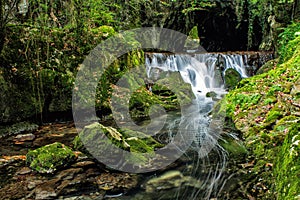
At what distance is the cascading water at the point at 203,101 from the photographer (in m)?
4.34

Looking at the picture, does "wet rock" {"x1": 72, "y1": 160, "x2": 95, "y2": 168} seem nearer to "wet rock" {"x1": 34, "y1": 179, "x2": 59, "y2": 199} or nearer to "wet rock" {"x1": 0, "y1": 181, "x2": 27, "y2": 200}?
"wet rock" {"x1": 34, "y1": 179, "x2": 59, "y2": 199}

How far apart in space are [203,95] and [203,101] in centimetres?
121

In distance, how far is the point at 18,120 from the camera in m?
6.69

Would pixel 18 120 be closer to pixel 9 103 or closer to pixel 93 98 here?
pixel 9 103

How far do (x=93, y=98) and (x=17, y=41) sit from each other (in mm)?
2640

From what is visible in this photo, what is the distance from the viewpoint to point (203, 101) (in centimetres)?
1066

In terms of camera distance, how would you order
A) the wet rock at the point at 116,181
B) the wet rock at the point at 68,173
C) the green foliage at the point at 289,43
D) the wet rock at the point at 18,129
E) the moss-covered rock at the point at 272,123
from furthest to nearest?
the green foliage at the point at 289,43 < the wet rock at the point at 18,129 < the wet rock at the point at 68,173 < the wet rock at the point at 116,181 < the moss-covered rock at the point at 272,123

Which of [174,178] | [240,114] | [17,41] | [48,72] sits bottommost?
[174,178]

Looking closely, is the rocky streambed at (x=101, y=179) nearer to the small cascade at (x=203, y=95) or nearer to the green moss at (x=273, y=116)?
the small cascade at (x=203, y=95)

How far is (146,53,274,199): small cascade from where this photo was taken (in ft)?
14.8

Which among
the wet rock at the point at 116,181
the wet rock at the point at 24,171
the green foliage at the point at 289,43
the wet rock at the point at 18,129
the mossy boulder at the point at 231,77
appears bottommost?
the wet rock at the point at 116,181

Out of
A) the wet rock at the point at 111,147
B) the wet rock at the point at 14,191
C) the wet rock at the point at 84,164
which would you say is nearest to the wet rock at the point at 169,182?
the wet rock at the point at 111,147

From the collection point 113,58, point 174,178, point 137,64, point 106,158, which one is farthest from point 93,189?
point 137,64

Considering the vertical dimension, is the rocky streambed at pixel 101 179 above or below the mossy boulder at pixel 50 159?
below
